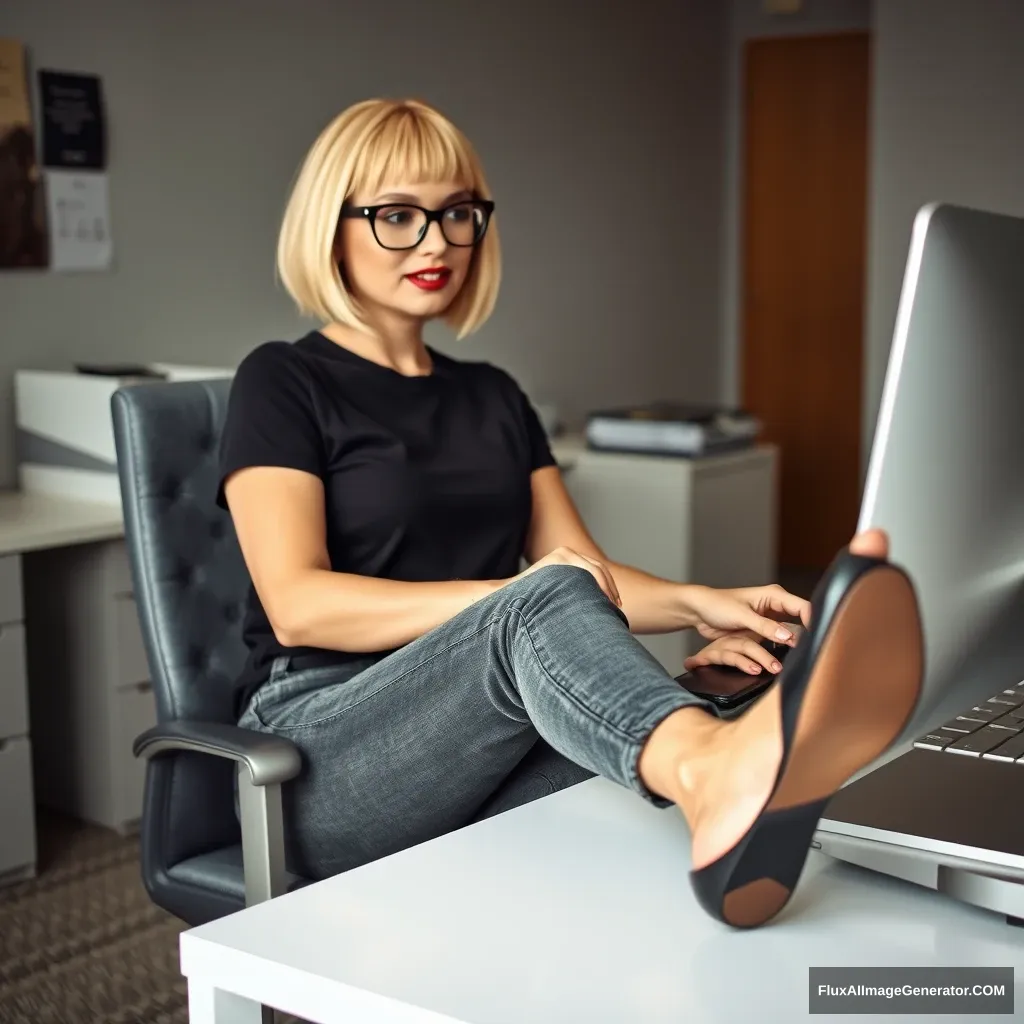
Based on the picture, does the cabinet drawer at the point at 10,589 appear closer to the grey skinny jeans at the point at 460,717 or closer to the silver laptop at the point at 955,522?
the grey skinny jeans at the point at 460,717

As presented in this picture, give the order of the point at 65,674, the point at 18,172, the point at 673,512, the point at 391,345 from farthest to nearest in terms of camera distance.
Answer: the point at 673,512 → the point at 18,172 → the point at 65,674 → the point at 391,345

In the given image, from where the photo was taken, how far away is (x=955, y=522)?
0.83m

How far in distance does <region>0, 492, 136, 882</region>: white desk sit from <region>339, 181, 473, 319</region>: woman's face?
42.0 inches

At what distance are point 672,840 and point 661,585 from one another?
58 cm

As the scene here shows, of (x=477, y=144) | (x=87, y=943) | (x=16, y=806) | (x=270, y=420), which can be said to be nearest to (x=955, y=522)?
(x=270, y=420)

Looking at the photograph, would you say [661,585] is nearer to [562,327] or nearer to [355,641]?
[355,641]

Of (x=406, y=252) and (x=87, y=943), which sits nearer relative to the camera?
(x=406, y=252)

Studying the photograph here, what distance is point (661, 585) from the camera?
161 cm

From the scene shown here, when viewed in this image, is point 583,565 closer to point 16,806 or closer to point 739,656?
point 739,656

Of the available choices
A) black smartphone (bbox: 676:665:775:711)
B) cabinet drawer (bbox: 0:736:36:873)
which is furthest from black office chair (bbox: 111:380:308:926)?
cabinet drawer (bbox: 0:736:36:873)

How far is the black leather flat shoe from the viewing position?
758 millimetres

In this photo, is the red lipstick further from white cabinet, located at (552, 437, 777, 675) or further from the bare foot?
white cabinet, located at (552, 437, 777, 675)

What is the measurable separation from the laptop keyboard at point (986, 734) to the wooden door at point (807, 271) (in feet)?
14.3

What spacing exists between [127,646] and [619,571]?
4.87ft
